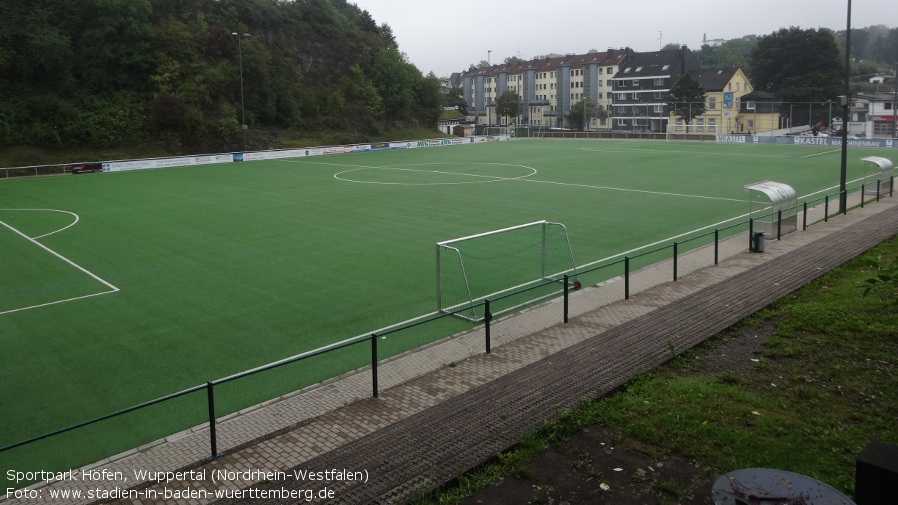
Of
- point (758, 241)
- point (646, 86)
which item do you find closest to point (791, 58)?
point (646, 86)

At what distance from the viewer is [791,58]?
104750 mm

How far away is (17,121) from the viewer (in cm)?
6222

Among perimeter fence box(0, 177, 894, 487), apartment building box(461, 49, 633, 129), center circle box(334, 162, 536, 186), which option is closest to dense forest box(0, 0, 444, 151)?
center circle box(334, 162, 536, 186)

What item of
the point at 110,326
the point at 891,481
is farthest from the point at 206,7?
the point at 891,481

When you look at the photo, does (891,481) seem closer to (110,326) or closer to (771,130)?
(110,326)

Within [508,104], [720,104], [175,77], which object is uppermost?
[175,77]

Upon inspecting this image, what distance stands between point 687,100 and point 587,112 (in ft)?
91.9

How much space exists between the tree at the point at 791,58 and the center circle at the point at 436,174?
2545 inches

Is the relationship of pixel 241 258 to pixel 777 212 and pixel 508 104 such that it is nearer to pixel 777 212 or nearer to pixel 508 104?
pixel 777 212

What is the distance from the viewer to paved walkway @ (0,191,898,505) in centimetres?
791

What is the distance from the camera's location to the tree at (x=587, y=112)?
115 meters

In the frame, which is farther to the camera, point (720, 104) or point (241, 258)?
point (720, 104)

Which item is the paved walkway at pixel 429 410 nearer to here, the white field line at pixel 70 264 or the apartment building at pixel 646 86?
the white field line at pixel 70 264

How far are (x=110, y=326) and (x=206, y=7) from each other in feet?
263
